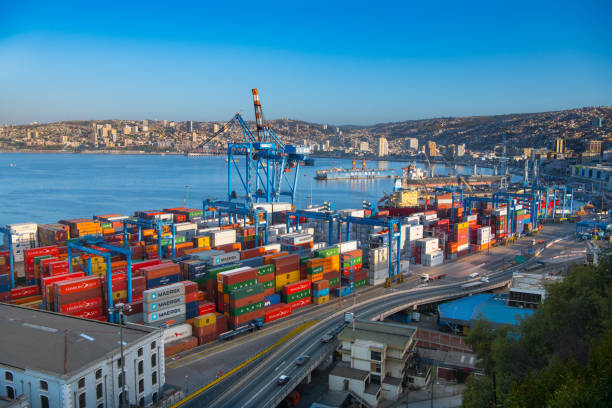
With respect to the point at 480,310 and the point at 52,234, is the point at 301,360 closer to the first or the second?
the point at 480,310

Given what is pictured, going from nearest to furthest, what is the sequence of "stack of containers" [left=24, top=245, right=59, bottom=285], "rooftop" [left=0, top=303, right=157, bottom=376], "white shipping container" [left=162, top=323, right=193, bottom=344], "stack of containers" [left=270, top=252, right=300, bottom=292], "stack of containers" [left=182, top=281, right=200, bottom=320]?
"rooftop" [left=0, top=303, right=157, bottom=376] < "white shipping container" [left=162, top=323, right=193, bottom=344] < "stack of containers" [left=182, top=281, right=200, bottom=320] < "stack of containers" [left=270, top=252, right=300, bottom=292] < "stack of containers" [left=24, top=245, right=59, bottom=285]

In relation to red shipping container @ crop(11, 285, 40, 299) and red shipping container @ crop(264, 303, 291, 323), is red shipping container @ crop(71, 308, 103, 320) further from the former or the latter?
red shipping container @ crop(264, 303, 291, 323)

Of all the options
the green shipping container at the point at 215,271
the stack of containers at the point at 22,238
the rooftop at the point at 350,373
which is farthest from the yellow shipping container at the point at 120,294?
the stack of containers at the point at 22,238

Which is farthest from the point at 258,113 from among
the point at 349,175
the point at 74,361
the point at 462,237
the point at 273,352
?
the point at 349,175

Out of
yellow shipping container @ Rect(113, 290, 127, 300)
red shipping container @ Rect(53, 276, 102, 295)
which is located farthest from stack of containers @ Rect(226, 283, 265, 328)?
red shipping container @ Rect(53, 276, 102, 295)

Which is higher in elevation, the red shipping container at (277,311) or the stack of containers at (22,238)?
the stack of containers at (22,238)

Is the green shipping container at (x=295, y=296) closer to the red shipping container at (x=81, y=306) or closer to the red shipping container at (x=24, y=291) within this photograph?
the red shipping container at (x=81, y=306)

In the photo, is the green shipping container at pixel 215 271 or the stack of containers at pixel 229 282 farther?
the green shipping container at pixel 215 271
